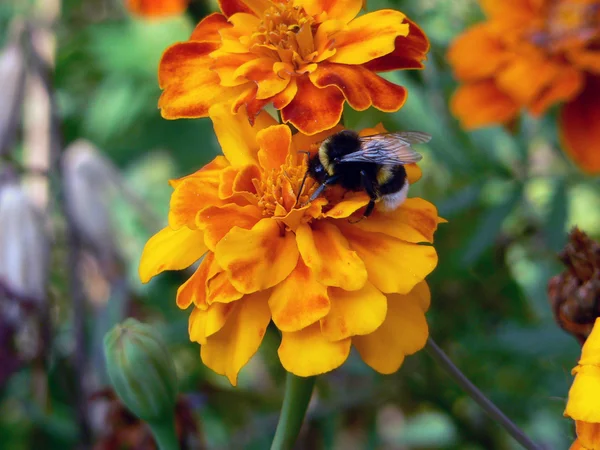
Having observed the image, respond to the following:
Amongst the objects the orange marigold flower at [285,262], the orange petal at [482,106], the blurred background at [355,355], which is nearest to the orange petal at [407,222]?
the orange marigold flower at [285,262]

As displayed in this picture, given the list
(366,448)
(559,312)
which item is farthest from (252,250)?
(366,448)

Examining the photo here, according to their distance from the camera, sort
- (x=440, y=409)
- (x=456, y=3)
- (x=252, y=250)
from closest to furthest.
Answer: (x=252, y=250) < (x=440, y=409) < (x=456, y=3)

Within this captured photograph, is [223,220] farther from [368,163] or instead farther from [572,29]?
[572,29]

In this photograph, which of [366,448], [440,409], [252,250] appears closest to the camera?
[252,250]

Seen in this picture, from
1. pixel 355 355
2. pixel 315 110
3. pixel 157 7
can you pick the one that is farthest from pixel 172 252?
pixel 157 7

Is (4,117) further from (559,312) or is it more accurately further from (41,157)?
(559,312)

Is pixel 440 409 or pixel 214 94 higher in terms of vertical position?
pixel 214 94

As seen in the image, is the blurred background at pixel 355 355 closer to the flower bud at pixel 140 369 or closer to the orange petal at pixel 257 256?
the flower bud at pixel 140 369

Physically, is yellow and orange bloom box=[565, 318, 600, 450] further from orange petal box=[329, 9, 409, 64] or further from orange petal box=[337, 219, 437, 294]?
orange petal box=[329, 9, 409, 64]
